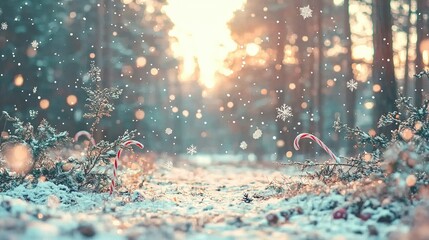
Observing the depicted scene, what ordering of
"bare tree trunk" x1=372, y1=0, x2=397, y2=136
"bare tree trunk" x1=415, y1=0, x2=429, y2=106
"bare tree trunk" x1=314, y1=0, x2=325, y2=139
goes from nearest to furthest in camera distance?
"bare tree trunk" x1=372, y1=0, x2=397, y2=136 → "bare tree trunk" x1=415, y1=0, x2=429, y2=106 → "bare tree trunk" x1=314, y1=0, x2=325, y2=139

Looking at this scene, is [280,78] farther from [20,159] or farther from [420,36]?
[20,159]

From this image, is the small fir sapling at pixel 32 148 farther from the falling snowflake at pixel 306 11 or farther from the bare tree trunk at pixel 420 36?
the bare tree trunk at pixel 420 36

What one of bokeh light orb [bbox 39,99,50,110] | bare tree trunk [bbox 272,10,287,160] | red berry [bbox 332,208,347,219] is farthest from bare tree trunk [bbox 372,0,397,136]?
bokeh light orb [bbox 39,99,50,110]

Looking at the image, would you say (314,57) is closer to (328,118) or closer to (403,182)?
A: (403,182)

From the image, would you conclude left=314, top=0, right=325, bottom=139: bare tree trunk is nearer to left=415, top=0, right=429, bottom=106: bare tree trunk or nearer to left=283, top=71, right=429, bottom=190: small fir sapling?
left=415, top=0, right=429, bottom=106: bare tree trunk

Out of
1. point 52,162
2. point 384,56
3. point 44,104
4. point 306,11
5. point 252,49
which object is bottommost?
point 52,162

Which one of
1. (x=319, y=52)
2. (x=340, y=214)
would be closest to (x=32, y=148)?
(x=340, y=214)

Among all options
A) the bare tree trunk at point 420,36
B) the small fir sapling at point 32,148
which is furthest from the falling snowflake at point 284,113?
the small fir sapling at point 32,148
